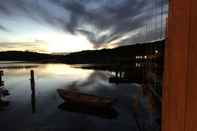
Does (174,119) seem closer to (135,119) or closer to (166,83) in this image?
(166,83)

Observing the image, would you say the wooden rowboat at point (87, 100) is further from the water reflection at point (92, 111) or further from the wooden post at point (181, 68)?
the wooden post at point (181, 68)

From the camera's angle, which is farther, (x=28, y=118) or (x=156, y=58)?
(x=156, y=58)

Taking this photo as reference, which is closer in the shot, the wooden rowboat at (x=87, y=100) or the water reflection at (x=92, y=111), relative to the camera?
the water reflection at (x=92, y=111)

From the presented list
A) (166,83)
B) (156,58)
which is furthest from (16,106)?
(166,83)

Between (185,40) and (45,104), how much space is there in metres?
30.0

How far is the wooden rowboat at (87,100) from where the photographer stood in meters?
23.5

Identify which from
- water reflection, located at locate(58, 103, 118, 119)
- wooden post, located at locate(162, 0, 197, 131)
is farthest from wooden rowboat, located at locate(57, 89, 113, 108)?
wooden post, located at locate(162, 0, 197, 131)

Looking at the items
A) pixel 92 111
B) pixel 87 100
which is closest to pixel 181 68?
pixel 92 111

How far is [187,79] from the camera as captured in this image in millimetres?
1017

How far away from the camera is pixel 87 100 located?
24844 mm

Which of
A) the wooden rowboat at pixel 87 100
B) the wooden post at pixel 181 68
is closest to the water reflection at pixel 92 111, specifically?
the wooden rowboat at pixel 87 100

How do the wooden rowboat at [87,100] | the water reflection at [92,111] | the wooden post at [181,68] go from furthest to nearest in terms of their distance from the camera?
1. the wooden rowboat at [87,100]
2. the water reflection at [92,111]
3. the wooden post at [181,68]

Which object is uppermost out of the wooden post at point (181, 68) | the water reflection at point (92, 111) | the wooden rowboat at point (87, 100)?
the wooden post at point (181, 68)

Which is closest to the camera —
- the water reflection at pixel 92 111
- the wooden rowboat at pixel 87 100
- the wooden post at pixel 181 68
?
the wooden post at pixel 181 68
